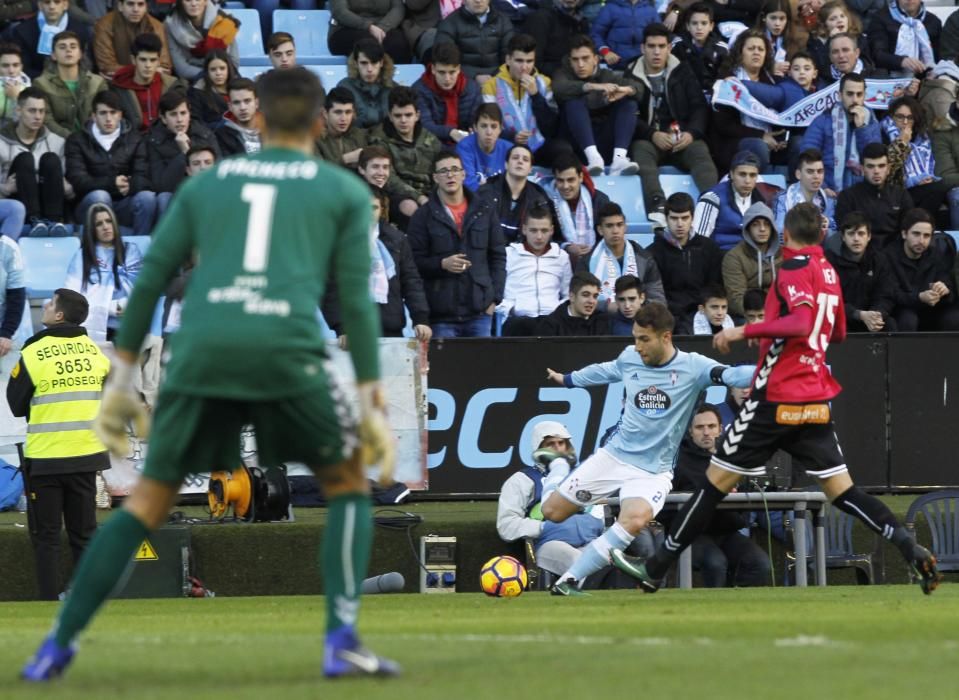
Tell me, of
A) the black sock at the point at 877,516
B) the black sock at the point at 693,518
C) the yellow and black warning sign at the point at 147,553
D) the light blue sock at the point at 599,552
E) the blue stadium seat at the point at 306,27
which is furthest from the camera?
the blue stadium seat at the point at 306,27

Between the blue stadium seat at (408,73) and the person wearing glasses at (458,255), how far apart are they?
10.1 ft

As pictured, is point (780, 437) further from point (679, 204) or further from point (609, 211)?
point (679, 204)

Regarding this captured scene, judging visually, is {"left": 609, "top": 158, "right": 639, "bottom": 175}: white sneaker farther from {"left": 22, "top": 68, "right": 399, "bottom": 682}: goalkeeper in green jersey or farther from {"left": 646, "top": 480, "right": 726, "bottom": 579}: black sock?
{"left": 22, "top": 68, "right": 399, "bottom": 682}: goalkeeper in green jersey

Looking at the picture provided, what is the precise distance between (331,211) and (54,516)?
8.08 m

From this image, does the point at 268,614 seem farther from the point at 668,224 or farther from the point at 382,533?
the point at 668,224

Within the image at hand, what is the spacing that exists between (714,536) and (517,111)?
5890 mm

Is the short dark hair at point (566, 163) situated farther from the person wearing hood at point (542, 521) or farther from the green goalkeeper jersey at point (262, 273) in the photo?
the green goalkeeper jersey at point (262, 273)

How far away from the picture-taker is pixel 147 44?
17984mm

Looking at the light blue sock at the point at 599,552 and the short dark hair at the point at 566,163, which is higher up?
the short dark hair at the point at 566,163

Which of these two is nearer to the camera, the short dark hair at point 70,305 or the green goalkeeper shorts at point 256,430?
the green goalkeeper shorts at point 256,430

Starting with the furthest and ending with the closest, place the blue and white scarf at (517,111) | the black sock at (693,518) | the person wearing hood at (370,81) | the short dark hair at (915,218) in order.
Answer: the blue and white scarf at (517,111) → the person wearing hood at (370,81) → the short dark hair at (915,218) → the black sock at (693,518)

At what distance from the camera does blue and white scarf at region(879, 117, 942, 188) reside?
19.2m

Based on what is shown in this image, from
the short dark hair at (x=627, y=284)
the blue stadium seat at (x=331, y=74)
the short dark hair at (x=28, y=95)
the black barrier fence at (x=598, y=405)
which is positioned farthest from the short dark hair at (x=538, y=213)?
the short dark hair at (x=28, y=95)

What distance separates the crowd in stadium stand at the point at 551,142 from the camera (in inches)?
666
